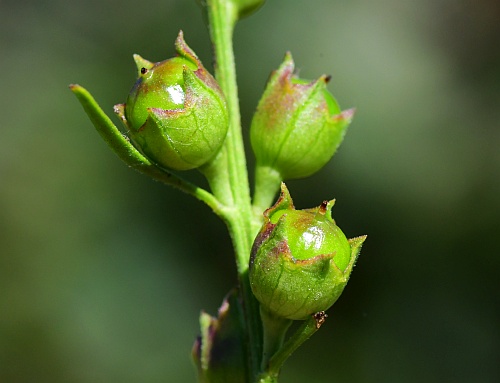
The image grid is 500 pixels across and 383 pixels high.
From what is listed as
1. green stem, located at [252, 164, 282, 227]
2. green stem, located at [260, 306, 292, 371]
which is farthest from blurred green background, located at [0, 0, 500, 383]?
green stem, located at [260, 306, 292, 371]

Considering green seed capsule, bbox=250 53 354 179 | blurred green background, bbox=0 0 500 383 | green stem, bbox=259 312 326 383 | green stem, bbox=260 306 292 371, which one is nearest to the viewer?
green stem, bbox=259 312 326 383

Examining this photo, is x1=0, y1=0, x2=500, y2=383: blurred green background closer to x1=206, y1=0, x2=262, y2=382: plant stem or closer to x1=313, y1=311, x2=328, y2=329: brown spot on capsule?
x1=206, y1=0, x2=262, y2=382: plant stem

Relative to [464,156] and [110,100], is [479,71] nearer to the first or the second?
[464,156]

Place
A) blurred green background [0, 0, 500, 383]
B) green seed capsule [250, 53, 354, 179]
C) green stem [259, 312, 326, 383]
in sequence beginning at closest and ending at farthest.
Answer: green stem [259, 312, 326, 383]
green seed capsule [250, 53, 354, 179]
blurred green background [0, 0, 500, 383]

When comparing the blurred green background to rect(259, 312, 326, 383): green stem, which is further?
the blurred green background

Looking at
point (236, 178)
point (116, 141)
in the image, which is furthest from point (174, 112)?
point (236, 178)

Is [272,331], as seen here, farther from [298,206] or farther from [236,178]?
[298,206]

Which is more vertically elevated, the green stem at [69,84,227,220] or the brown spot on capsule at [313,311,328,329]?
the green stem at [69,84,227,220]
